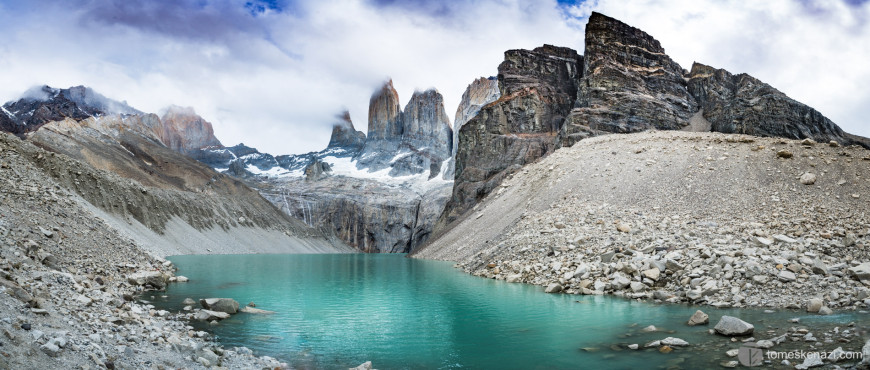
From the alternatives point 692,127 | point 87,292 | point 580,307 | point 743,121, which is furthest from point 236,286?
point 692,127

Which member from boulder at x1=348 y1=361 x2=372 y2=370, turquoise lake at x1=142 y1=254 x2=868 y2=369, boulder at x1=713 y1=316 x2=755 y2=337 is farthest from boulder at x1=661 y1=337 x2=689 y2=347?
boulder at x1=348 y1=361 x2=372 y2=370

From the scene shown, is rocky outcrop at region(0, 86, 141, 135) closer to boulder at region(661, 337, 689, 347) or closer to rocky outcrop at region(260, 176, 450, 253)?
rocky outcrop at region(260, 176, 450, 253)

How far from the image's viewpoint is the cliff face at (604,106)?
59.6 m

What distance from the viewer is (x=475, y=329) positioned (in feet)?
48.6

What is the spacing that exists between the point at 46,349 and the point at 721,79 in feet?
311

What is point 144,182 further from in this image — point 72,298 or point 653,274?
point 653,274

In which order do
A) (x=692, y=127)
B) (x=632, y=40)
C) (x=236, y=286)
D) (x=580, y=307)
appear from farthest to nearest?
(x=632, y=40)
(x=692, y=127)
(x=236, y=286)
(x=580, y=307)

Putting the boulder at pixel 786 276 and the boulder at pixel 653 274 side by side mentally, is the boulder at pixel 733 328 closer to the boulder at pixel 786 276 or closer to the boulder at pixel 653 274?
the boulder at pixel 786 276

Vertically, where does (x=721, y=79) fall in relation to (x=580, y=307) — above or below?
above

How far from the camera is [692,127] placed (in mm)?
71250

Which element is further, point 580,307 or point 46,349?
point 580,307

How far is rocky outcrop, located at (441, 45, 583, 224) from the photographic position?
3184 inches

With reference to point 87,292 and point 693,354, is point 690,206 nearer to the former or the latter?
point 693,354

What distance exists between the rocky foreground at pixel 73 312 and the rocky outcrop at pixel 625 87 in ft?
199
